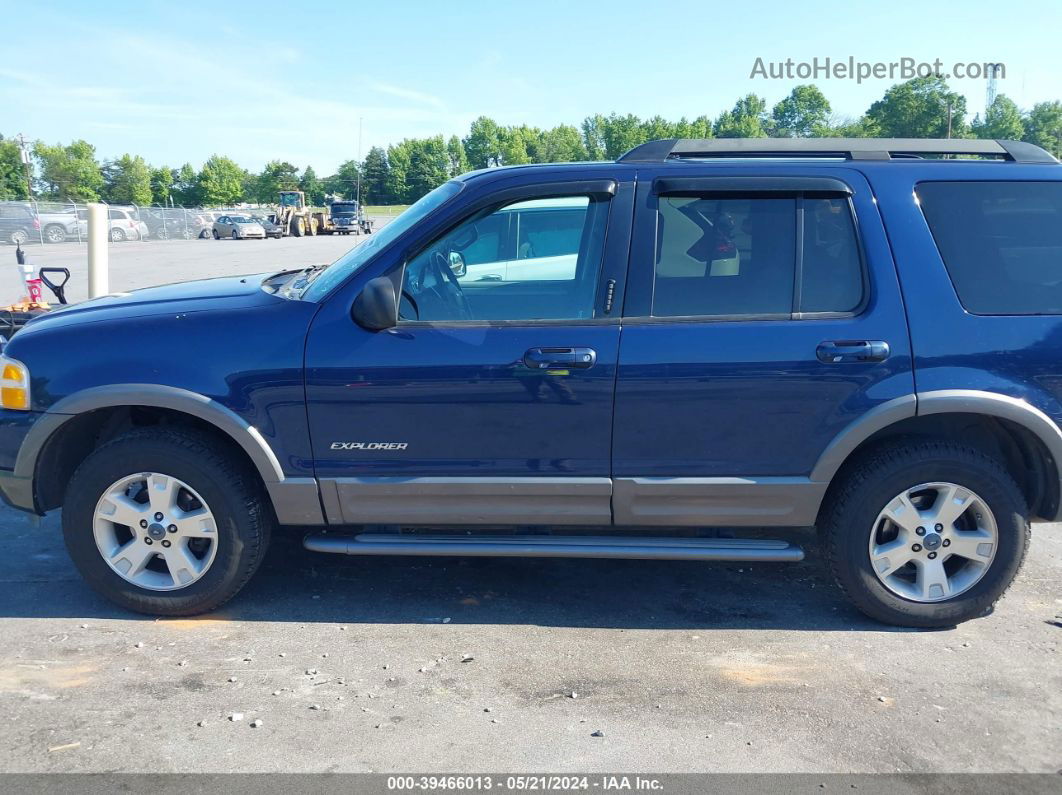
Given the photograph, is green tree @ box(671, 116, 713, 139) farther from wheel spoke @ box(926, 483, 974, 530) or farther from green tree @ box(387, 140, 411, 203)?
wheel spoke @ box(926, 483, 974, 530)

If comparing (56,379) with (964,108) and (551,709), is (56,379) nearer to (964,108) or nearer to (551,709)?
(551,709)

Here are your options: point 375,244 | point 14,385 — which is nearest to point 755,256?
point 375,244

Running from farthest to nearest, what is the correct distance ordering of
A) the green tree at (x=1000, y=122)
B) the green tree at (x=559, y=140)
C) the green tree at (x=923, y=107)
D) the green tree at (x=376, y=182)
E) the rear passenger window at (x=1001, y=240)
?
the green tree at (x=559, y=140) < the green tree at (x=376, y=182) < the green tree at (x=1000, y=122) < the green tree at (x=923, y=107) < the rear passenger window at (x=1001, y=240)

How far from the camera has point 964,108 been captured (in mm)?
73000

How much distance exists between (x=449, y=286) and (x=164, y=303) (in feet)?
4.34

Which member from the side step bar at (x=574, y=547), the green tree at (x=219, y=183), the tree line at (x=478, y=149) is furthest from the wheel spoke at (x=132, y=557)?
the green tree at (x=219, y=183)

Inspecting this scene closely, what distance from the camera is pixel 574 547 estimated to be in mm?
3885

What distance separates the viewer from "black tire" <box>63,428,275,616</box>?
382 centimetres

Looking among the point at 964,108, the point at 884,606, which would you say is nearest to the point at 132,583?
the point at 884,606

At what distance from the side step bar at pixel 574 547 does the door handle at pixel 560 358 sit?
2.68ft

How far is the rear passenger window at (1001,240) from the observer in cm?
377

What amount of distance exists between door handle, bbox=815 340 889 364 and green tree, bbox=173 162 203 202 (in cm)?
11205

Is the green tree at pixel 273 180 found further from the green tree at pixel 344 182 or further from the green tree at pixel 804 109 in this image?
the green tree at pixel 804 109

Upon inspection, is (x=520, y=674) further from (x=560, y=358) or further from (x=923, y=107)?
(x=923, y=107)
